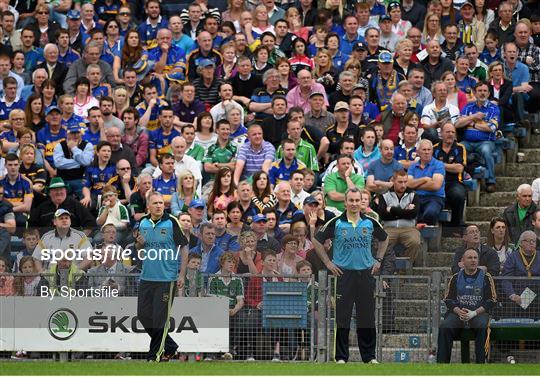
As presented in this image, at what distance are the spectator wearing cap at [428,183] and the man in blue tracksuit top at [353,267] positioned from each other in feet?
6.82

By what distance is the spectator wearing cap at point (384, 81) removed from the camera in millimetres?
22438

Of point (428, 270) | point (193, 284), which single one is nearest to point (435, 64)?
point (428, 270)

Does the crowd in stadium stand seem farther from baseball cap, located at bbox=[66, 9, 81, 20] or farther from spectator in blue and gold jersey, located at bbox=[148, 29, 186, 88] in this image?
baseball cap, located at bbox=[66, 9, 81, 20]

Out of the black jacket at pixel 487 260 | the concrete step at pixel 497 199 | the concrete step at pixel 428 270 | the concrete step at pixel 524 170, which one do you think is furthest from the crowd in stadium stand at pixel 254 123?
the concrete step at pixel 524 170

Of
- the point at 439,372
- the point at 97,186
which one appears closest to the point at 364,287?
the point at 439,372

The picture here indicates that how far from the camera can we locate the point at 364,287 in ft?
59.1

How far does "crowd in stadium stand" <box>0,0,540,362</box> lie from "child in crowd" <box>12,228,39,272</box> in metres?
0.03

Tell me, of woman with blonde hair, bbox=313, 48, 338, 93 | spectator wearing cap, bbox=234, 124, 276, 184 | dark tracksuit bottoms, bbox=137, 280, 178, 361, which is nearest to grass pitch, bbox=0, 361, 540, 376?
dark tracksuit bottoms, bbox=137, 280, 178, 361

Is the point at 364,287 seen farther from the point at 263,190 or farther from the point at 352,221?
the point at 263,190

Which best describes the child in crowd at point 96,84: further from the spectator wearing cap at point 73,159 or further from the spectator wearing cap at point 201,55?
the spectator wearing cap at point 73,159

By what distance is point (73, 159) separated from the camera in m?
21.9

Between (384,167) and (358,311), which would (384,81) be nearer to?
(384,167)

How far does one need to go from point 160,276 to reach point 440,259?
147 inches

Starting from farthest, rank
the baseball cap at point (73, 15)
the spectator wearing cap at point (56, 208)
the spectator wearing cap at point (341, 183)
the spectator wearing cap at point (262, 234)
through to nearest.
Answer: the baseball cap at point (73, 15)
the spectator wearing cap at point (56, 208)
the spectator wearing cap at point (341, 183)
the spectator wearing cap at point (262, 234)
